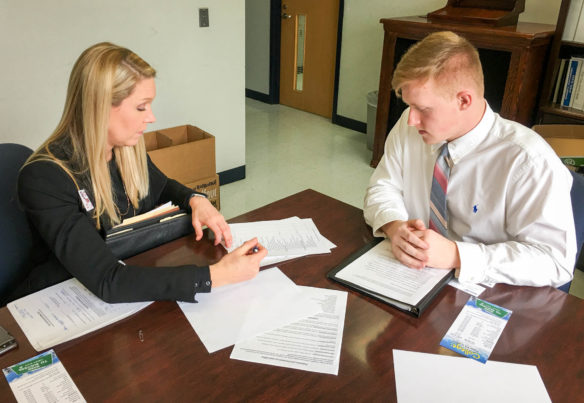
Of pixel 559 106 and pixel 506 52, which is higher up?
pixel 506 52

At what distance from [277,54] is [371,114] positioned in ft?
5.82

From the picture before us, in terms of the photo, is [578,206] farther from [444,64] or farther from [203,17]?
[203,17]

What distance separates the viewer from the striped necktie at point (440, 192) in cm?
134

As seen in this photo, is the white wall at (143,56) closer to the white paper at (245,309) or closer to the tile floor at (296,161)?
the tile floor at (296,161)

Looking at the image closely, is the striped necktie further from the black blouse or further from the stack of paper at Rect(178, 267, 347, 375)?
the black blouse

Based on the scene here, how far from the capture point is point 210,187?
2.86 m

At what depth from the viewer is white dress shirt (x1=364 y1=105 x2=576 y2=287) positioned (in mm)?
1133

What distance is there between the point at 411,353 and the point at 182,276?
0.49 meters

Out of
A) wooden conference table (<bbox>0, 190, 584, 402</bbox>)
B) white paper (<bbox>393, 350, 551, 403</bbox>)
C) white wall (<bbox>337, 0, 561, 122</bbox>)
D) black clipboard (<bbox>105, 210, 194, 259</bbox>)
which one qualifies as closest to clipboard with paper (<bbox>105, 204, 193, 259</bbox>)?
black clipboard (<bbox>105, 210, 194, 259</bbox>)

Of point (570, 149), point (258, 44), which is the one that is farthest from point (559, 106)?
point (258, 44)

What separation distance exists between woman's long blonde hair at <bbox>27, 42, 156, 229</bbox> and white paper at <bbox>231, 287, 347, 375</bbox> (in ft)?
1.90

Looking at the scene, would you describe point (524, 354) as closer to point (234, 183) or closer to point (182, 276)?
point (182, 276)

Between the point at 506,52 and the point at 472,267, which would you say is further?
the point at 506,52

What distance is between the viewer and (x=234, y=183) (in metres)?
3.42
